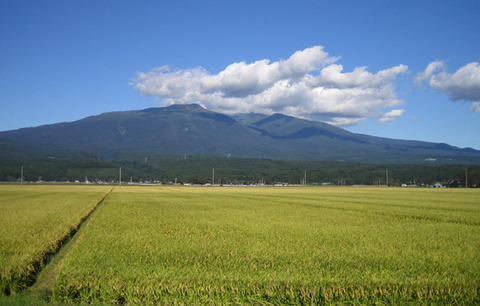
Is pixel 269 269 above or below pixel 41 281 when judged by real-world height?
above

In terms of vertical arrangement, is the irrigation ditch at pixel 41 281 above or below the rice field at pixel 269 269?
below

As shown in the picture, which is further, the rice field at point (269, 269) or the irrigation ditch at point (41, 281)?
the irrigation ditch at point (41, 281)

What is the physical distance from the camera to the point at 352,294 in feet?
23.9

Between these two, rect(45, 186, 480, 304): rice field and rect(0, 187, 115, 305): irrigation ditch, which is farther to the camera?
rect(0, 187, 115, 305): irrigation ditch

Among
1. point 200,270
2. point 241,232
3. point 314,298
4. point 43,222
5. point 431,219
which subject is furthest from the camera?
point 431,219

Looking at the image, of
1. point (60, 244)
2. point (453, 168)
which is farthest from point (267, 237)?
point (453, 168)

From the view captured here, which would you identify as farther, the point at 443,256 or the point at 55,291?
the point at 443,256

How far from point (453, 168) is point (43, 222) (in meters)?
206

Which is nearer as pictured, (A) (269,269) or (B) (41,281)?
(A) (269,269)

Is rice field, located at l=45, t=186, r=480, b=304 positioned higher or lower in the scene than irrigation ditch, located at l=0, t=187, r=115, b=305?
higher

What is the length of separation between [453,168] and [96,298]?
211451 millimetres

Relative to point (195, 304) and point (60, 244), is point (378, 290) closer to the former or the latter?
point (195, 304)

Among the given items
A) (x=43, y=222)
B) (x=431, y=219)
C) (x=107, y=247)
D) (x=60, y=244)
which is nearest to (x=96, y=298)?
(x=107, y=247)

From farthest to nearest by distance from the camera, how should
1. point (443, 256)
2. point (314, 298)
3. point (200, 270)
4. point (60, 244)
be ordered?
point (60, 244) < point (443, 256) < point (200, 270) < point (314, 298)
